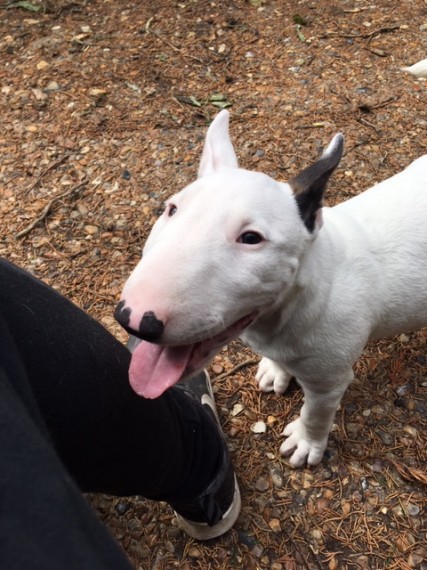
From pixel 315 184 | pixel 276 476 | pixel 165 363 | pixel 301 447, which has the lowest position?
pixel 276 476

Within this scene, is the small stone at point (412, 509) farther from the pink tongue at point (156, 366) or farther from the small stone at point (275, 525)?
the pink tongue at point (156, 366)

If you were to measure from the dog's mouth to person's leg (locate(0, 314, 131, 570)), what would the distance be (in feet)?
2.23

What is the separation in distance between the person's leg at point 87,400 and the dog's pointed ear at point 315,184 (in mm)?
684

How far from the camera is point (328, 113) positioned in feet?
12.3

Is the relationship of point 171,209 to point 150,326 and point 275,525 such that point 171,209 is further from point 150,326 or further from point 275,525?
point 275,525

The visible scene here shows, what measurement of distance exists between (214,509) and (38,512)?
5.01ft

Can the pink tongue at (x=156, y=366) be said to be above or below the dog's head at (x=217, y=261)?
below

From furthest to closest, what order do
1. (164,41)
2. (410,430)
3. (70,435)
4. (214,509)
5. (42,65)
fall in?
(164,41), (42,65), (410,430), (214,509), (70,435)

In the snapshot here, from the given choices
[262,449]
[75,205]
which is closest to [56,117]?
[75,205]

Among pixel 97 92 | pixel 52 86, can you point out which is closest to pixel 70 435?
pixel 97 92

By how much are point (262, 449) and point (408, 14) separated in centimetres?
359

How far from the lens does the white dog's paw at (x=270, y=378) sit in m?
2.57

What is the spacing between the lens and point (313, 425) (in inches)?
89.9

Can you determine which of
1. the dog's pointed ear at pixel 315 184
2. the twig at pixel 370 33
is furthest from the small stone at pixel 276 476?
the twig at pixel 370 33
